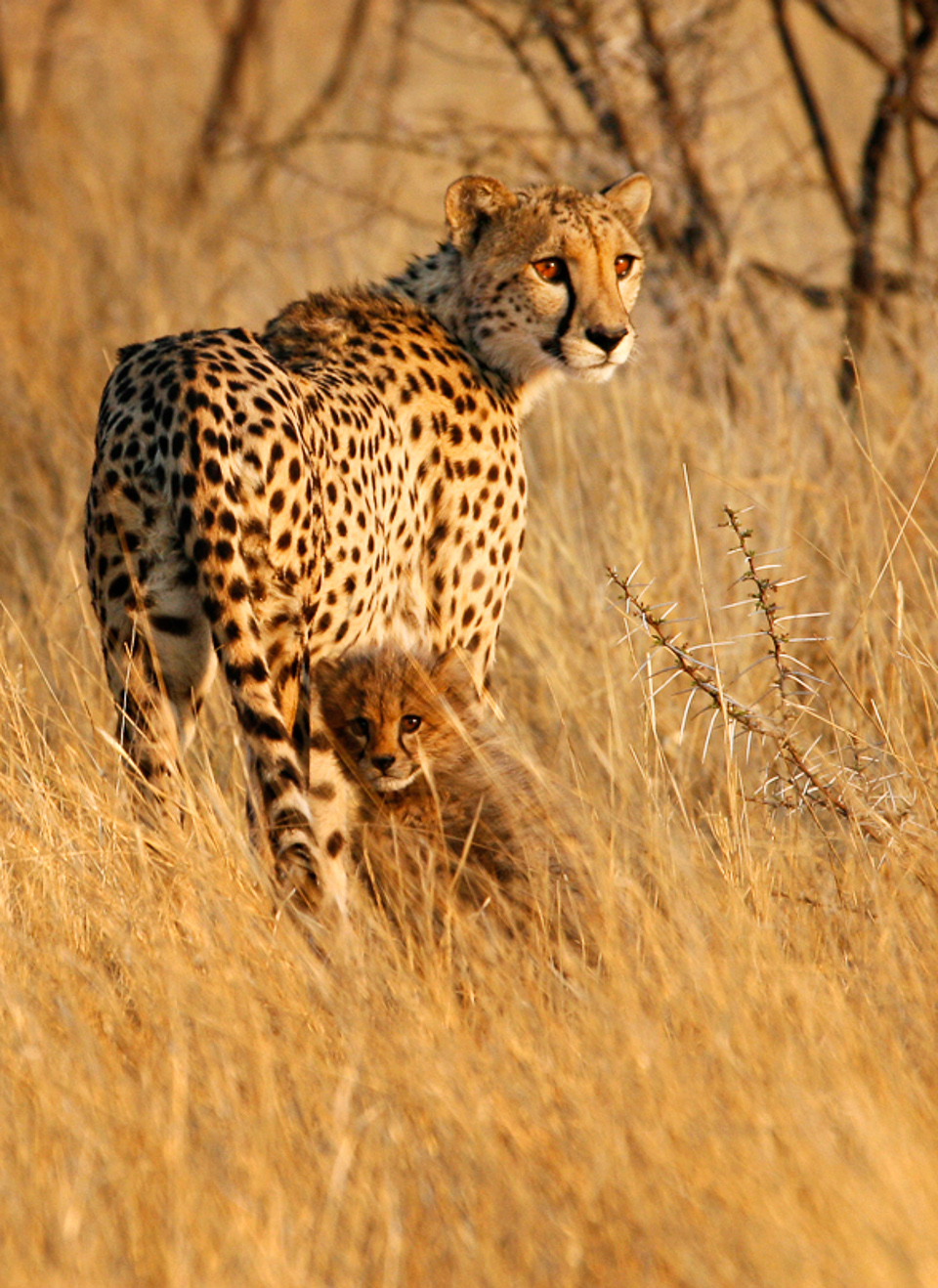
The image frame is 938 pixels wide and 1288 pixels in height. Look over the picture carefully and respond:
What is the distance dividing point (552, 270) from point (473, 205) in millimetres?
267

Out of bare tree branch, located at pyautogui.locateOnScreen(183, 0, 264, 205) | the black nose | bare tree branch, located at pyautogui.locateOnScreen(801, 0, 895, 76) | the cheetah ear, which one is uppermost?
bare tree branch, located at pyautogui.locateOnScreen(183, 0, 264, 205)

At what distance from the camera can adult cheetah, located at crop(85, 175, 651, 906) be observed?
8.17 feet

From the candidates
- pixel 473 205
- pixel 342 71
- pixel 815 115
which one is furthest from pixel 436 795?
pixel 342 71

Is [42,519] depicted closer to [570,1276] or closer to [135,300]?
[135,300]

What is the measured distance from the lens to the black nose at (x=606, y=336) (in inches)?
130

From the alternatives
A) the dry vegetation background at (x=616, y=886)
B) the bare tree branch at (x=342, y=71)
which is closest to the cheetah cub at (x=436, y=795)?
the dry vegetation background at (x=616, y=886)

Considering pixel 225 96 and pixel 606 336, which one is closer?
pixel 606 336

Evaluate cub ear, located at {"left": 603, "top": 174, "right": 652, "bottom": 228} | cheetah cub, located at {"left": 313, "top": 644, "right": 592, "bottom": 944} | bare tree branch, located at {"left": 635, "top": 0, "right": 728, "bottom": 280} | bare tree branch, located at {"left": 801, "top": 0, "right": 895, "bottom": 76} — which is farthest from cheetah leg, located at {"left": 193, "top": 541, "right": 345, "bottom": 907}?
bare tree branch, located at {"left": 801, "top": 0, "right": 895, "bottom": 76}

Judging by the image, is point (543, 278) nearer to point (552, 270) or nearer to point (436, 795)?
point (552, 270)

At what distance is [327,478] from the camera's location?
2.74 m

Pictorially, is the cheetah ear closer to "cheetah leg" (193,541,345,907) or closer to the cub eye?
the cub eye

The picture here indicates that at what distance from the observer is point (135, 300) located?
663 cm

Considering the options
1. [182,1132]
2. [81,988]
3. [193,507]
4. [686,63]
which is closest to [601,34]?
[686,63]

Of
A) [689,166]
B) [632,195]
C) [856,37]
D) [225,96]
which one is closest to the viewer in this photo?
[632,195]
